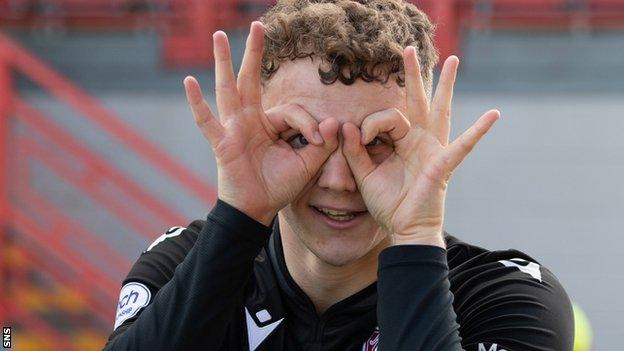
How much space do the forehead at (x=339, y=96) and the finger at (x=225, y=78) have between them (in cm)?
10

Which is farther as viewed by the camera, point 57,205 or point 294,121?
point 57,205

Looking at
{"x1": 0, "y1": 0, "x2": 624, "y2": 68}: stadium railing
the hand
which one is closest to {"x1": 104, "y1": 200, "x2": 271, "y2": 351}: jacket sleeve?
the hand

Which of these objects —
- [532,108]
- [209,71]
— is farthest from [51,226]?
[532,108]

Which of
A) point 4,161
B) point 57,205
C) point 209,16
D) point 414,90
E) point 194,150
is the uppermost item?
point 209,16

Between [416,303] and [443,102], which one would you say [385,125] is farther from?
[416,303]

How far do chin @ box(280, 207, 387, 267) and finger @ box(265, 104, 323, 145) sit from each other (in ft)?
0.49

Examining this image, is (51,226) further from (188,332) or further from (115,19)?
(188,332)

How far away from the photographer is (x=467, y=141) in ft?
5.61

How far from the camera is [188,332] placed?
5.76 feet

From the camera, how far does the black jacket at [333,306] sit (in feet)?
5.55

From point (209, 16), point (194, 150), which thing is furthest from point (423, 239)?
point (209, 16)

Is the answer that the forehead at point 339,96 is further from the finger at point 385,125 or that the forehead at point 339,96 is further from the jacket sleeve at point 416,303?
the jacket sleeve at point 416,303

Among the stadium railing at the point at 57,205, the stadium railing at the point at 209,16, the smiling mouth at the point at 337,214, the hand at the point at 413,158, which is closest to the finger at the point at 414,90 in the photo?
the hand at the point at 413,158

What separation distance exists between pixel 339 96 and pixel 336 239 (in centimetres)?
25
